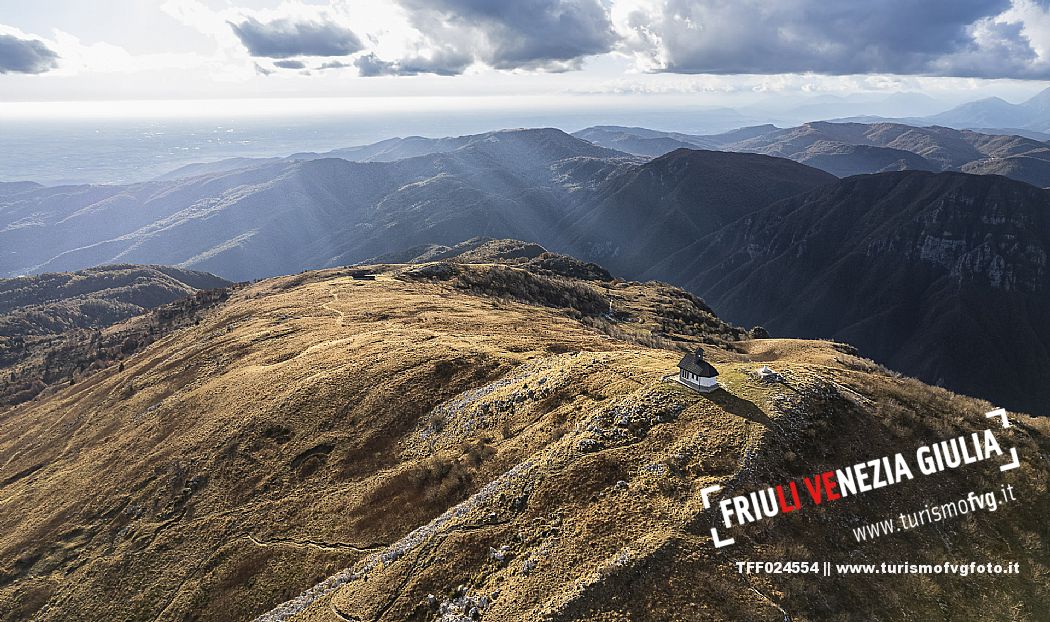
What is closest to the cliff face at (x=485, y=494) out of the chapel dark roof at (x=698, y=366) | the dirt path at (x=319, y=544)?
the dirt path at (x=319, y=544)

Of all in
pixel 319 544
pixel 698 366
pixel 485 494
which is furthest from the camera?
pixel 698 366

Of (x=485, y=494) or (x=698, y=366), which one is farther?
(x=698, y=366)

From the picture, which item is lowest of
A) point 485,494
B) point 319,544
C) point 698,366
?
point 319,544

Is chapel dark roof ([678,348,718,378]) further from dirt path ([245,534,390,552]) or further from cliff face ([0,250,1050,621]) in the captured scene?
dirt path ([245,534,390,552])

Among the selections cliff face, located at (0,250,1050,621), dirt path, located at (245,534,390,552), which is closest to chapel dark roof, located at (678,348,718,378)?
cliff face, located at (0,250,1050,621)

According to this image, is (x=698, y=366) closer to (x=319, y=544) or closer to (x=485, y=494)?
(x=485, y=494)

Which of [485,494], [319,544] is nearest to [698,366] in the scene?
[485,494]

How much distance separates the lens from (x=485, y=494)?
3188cm

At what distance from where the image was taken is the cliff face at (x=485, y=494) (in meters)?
25.2

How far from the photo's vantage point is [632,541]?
25516 mm

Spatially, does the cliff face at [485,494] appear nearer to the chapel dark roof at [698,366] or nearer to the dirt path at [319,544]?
the dirt path at [319,544]

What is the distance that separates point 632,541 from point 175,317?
153108 millimetres

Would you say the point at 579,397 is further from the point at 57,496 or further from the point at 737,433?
the point at 57,496

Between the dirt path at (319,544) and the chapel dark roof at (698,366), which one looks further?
the chapel dark roof at (698,366)
